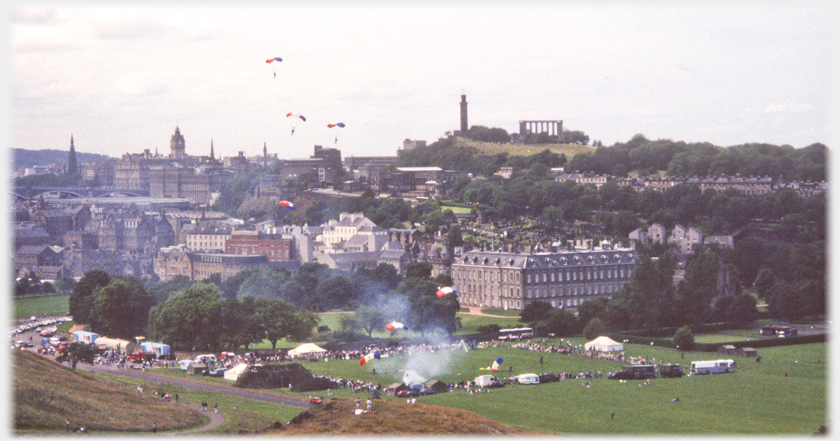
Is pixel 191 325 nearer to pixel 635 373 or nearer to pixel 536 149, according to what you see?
pixel 635 373

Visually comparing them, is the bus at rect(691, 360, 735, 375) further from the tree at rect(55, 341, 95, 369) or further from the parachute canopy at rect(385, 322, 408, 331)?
the tree at rect(55, 341, 95, 369)

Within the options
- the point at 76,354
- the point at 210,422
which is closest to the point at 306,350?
the point at 76,354

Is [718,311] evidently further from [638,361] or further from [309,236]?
[309,236]

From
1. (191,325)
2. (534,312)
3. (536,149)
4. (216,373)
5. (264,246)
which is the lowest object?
(216,373)

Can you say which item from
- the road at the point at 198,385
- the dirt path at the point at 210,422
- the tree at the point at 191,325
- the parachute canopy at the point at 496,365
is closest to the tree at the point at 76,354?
the road at the point at 198,385

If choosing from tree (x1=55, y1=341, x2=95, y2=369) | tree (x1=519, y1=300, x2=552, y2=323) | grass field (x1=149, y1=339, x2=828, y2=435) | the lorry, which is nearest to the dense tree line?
tree (x1=519, y1=300, x2=552, y2=323)

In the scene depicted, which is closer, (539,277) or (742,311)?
(742,311)

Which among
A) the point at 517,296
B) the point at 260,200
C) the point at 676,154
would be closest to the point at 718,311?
the point at 517,296
